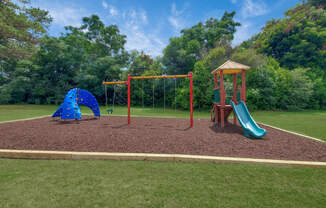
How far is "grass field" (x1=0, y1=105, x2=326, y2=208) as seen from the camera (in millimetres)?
1970

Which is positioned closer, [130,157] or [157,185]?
[157,185]

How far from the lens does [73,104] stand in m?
8.14

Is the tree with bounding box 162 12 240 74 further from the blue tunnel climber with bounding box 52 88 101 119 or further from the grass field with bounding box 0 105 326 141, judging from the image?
the blue tunnel climber with bounding box 52 88 101 119

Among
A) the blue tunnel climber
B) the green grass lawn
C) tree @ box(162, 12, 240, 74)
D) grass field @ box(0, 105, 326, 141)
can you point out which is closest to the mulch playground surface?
the green grass lawn

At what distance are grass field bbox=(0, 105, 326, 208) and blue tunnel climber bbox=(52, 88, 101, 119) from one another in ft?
15.8

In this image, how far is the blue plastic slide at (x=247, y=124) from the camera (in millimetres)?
5137

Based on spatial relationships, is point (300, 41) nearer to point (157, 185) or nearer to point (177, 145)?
point (177, 145)

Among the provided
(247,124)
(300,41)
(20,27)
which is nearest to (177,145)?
(247,124)

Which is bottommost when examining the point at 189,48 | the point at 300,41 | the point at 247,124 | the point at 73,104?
the point at 247,124

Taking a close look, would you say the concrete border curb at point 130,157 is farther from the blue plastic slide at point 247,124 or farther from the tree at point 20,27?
the tree at point 20,27

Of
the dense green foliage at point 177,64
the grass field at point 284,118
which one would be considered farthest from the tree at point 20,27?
the grass field at point 284,118

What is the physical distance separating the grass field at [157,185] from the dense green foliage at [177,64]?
528 inches

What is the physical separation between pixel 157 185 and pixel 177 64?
21.2 meters

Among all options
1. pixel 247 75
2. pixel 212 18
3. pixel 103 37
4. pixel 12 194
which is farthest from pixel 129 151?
pixel 212 18
